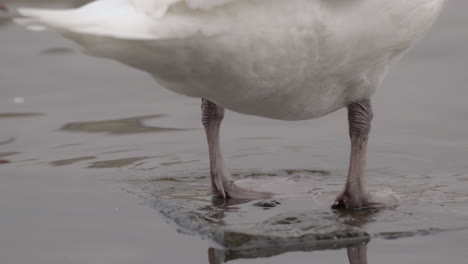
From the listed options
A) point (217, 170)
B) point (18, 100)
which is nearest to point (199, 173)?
point (217, 170)

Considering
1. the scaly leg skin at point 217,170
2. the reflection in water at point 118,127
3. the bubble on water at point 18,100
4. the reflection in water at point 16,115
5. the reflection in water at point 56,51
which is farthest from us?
the reflection in water at point 56,51

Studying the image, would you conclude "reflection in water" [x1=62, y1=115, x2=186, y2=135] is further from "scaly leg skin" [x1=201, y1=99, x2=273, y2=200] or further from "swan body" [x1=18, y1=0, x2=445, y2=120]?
"swan body" [x1=18, y1=0, x2=445, y2=120]

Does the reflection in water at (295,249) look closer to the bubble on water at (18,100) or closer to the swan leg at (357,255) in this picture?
the swan leg at (357,255)

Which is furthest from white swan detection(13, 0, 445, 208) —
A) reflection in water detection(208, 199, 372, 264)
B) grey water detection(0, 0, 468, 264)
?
→ reflection in water detection(208, 199, 372, 264)

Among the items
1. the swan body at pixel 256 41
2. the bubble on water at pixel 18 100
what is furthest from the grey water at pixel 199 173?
the swan body at pixel 256 41

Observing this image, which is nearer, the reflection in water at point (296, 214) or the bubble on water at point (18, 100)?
the reflection in water at point (296, 214)

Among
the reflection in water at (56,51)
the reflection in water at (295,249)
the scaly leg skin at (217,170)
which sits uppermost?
the reflection in water at (56,51)

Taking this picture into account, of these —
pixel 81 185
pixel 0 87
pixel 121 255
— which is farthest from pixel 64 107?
pixel 121 255

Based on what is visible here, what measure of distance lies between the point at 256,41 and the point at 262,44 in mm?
39

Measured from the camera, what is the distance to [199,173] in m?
6.41

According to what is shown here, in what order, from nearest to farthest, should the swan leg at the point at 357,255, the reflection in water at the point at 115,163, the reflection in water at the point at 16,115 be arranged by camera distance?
1. the swan leg at the point at 357,255
2. the reflection in water at the point at 115,163
3. the reflection in water at the point at 16,115

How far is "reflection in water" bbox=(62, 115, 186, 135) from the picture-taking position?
7.49m

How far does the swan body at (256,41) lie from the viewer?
4.61 meters

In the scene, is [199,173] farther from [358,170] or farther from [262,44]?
[262,44]
